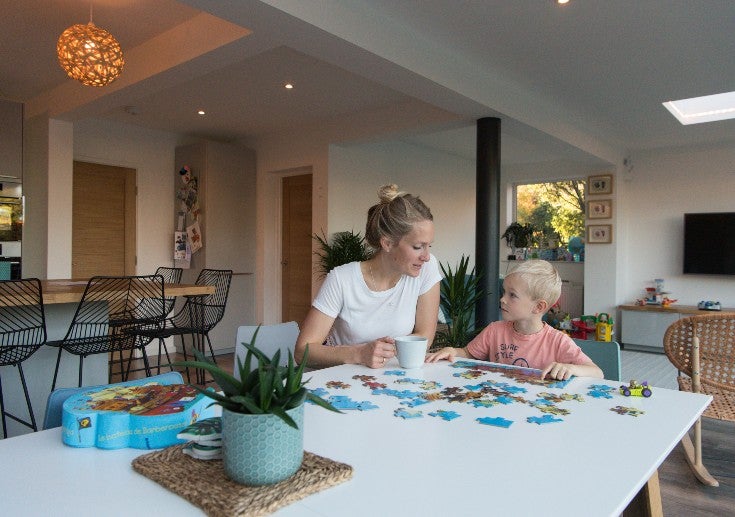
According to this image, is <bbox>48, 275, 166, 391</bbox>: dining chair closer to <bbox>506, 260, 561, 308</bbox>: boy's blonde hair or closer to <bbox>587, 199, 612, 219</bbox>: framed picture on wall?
<bbox>506, 260, 561, 308</bbox>: boy's blonde hair

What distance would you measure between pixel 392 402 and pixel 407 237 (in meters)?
0.75

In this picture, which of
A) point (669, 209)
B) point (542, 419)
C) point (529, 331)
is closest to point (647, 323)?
point (669, 209)

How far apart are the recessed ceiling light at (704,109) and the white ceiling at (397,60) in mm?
166

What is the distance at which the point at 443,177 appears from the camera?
25.0 feet

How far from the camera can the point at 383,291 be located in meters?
1.98

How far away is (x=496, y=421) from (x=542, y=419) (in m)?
0.11

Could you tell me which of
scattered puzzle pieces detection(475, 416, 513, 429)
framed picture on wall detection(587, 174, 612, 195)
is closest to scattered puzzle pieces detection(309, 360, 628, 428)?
scattered puzzle pieces detection(475, 416, 513, 429)

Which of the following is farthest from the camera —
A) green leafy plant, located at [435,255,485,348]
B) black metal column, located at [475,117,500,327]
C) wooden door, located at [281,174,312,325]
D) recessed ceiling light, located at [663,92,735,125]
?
wooden door, located at [281,174,312,325]

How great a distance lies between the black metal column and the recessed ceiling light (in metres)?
2.17

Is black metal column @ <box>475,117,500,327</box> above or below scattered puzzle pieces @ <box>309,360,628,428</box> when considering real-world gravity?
above

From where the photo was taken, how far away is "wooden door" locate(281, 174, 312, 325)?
635 centimetres

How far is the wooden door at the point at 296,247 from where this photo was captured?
635 centimetres

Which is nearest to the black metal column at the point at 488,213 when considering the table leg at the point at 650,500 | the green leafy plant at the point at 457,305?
the green leafy plant at the point at 457,305

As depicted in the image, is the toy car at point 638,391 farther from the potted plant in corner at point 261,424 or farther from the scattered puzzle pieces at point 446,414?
the potted plant in corner at point 261,424
